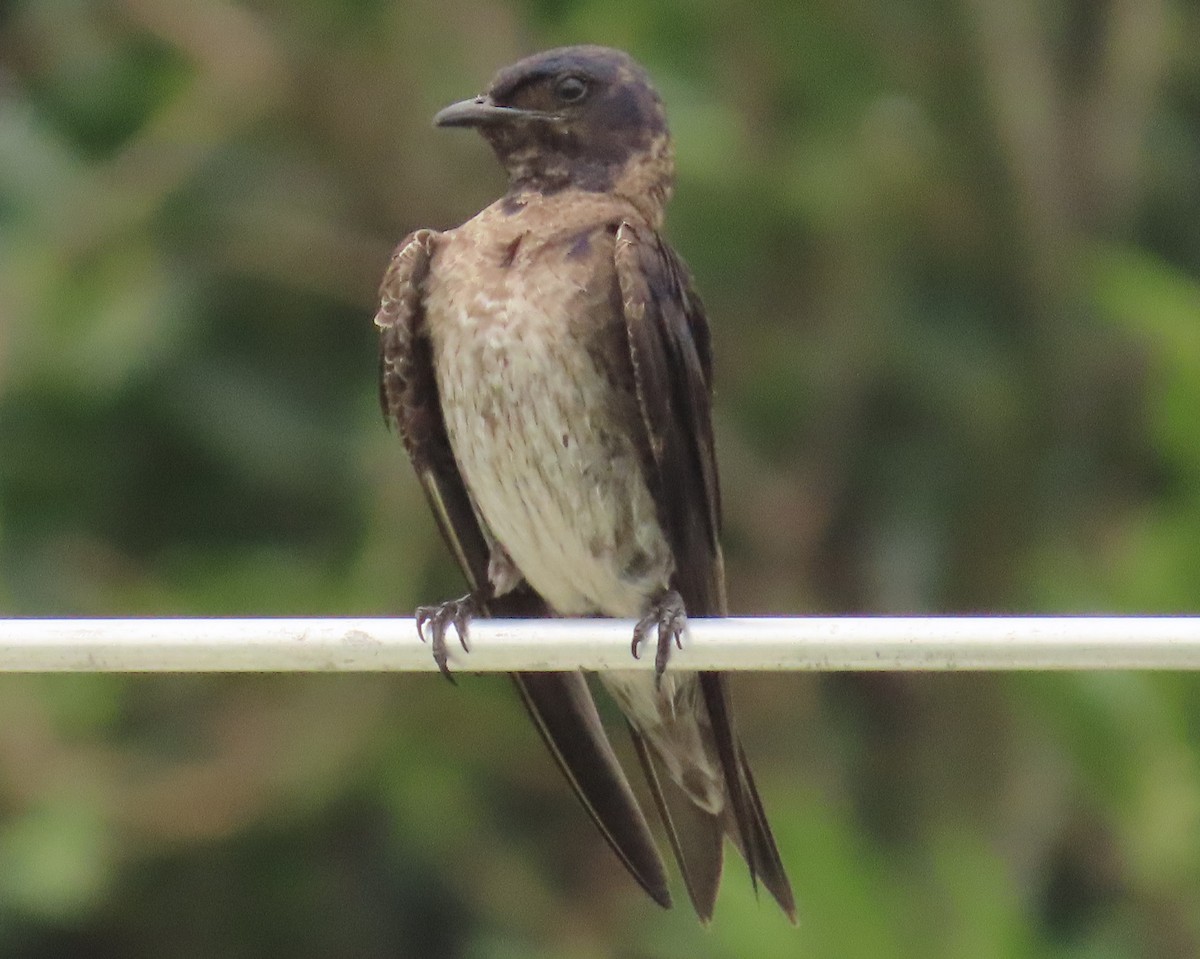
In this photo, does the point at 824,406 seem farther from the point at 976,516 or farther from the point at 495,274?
the point at 495,274

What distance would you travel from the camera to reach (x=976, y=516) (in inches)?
181

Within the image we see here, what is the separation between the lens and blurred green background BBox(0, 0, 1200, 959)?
4.23m

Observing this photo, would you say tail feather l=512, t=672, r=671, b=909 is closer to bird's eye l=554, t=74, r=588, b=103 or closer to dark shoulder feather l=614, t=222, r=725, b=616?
dark shoulder feather l=614, t=222, r=725, b=616

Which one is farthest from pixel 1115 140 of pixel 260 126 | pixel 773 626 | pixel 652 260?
pixel 773 626

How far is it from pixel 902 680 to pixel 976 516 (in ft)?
1.18

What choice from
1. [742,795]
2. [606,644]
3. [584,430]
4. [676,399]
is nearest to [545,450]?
[584,430]

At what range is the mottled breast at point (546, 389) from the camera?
9.10ft

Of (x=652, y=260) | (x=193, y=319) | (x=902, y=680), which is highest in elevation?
(x=652, y=260)

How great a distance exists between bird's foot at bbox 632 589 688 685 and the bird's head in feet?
1.82

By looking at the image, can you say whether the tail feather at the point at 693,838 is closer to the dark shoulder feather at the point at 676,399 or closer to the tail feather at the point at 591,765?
the tail feather at the point at 591,765

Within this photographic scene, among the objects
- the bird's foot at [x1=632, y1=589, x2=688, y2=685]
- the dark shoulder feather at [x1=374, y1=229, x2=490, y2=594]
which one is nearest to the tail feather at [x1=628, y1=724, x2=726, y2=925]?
the bird's foot at [x1=632, y1=589, x2=688, y2=685]

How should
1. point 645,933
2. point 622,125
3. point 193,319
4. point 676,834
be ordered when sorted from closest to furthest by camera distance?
point 676,834 → point 622,125 → point 645,933 → point 193,319

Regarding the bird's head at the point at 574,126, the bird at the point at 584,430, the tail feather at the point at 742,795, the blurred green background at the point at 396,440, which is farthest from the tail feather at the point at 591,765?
the blurred green background at the point at 396,440

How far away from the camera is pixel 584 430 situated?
2801 mm
